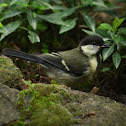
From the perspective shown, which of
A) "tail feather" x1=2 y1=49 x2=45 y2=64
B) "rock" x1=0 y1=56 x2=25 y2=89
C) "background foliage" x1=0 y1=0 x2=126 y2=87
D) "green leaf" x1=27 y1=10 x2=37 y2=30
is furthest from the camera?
"green leaf" x1=27 y1=10 x2=37 y2=30

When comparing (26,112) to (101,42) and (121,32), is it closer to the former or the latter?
(101,42)

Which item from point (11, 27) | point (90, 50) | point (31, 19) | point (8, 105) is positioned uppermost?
point (31, 19)

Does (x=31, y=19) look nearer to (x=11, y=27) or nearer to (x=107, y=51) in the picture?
(x=11, y=27)

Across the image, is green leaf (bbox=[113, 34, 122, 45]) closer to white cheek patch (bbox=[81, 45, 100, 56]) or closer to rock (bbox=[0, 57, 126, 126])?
white cheek patch (bbox=[81, 45, 100, 56])

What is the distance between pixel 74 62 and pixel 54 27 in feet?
5.54

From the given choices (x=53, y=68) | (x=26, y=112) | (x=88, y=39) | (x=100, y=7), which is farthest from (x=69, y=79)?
(x=100, y=7)

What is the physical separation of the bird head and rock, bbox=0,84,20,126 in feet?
5.89

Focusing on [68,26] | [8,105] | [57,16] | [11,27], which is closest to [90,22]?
[68,26]

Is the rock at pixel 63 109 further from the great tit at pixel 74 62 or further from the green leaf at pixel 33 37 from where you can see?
the green leaf at pixel 33 37

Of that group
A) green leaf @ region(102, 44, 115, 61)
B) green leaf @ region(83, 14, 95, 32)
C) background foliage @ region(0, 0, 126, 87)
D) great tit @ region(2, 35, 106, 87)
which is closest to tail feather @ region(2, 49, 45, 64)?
great tit @ region(2, 35, 106, 87)

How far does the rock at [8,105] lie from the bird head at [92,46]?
1.80 m

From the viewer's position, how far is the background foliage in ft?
14.4

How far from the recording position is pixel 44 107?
2.56m

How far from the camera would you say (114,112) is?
2766mm
